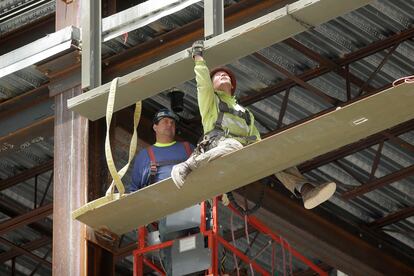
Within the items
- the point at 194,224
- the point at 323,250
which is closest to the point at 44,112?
the point at 194,224

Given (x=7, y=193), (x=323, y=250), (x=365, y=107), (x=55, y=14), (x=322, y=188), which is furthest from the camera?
(x=7, y=193)

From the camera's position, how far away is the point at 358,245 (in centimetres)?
3344

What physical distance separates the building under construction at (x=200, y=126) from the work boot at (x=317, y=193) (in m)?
0.77

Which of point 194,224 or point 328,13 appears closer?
point 328,13

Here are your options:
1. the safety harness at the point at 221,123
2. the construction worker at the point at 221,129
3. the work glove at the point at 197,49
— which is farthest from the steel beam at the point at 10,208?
the work glove at the point at 197,49

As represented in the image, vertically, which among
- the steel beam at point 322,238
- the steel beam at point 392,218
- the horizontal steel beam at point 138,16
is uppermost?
the horizontal steel beam at point 138,16

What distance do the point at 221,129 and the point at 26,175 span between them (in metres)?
8.27

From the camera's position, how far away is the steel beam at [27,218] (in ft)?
114

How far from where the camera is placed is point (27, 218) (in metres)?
35.2

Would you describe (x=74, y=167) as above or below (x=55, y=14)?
below

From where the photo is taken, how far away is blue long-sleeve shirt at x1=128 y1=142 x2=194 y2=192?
28.0 m

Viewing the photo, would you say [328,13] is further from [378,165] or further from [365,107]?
[378,165]

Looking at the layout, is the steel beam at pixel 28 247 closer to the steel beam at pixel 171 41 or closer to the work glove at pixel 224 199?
the steel beam at pixel 171 41

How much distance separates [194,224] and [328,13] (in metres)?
3.87
